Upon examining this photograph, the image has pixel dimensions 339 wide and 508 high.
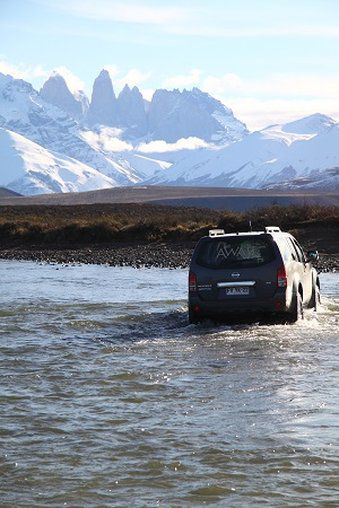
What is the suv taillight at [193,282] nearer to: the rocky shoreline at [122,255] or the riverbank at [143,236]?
the rocky shoreline at [122,255]

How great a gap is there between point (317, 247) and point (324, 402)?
93.3 ft

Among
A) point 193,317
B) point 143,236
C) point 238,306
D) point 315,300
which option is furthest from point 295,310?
point 143,236

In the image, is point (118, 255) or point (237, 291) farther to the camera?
point (118, 255)

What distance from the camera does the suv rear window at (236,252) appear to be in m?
14.9

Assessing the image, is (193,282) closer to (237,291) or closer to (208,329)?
(237,291)

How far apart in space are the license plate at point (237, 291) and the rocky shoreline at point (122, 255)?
15.7m

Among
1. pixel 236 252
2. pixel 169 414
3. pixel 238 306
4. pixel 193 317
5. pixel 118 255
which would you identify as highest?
pixel 236 252

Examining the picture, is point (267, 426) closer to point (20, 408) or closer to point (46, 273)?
point (20, 408)

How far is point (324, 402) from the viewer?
9.30 m

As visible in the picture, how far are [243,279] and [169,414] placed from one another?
5.93 metres

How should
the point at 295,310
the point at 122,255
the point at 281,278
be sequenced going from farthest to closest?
the point at 122,255, the point at 295,310, the point at 281,278

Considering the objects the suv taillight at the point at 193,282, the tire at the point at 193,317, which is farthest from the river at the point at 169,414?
the suv taillight at the point at 193,282

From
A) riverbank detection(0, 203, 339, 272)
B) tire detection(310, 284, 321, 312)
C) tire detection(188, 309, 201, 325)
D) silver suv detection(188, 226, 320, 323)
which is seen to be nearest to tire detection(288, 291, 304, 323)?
silver suv detection(188, 226, 320, 323)

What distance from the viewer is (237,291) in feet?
48.5
